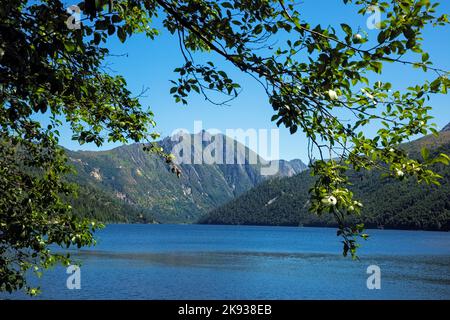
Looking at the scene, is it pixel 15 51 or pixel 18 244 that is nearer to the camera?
pixel 15 51

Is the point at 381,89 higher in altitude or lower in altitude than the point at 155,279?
higher

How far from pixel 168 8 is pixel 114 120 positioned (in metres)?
4.48

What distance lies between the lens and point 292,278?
68500 mm

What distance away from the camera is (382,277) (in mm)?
72000

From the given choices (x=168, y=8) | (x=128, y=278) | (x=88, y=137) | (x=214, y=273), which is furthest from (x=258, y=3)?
(x=214, y=273)

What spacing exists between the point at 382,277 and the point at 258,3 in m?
73.2

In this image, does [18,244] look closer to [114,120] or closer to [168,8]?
[114,120]
